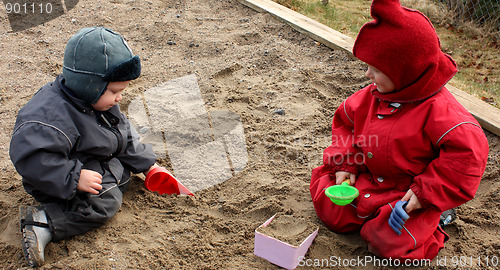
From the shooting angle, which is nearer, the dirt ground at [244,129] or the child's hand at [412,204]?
the child's hand at [412,204]

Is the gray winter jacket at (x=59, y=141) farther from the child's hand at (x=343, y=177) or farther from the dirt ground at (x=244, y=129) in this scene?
the child's hand at (x=343, y=177)

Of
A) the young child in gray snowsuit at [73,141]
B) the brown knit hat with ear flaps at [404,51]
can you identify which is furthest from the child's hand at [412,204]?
the young child in gray snowsuit at [73,141]

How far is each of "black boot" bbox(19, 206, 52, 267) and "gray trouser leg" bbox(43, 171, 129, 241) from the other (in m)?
0.03

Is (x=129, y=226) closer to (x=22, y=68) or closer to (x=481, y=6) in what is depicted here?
(x=22, y=68)

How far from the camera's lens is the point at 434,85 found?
6.19ft

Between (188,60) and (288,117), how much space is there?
4.06ft

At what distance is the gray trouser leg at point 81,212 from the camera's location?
2.11 m

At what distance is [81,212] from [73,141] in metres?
0.35

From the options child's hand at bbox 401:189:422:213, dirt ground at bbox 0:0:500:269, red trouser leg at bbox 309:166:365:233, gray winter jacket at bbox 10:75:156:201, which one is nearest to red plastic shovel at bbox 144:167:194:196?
dirt ground at bbox 0:0:500:269

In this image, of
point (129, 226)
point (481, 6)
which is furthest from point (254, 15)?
point (129, 226)

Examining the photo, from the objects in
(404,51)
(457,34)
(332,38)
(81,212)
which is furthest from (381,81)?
(457,34)

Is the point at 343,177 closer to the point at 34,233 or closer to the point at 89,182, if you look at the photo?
the point at 89,182

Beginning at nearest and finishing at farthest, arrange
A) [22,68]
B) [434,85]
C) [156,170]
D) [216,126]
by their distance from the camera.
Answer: [434,85] < [156,170] < [216,126] < [22,68]

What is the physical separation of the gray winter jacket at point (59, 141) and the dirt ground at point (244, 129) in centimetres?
31
